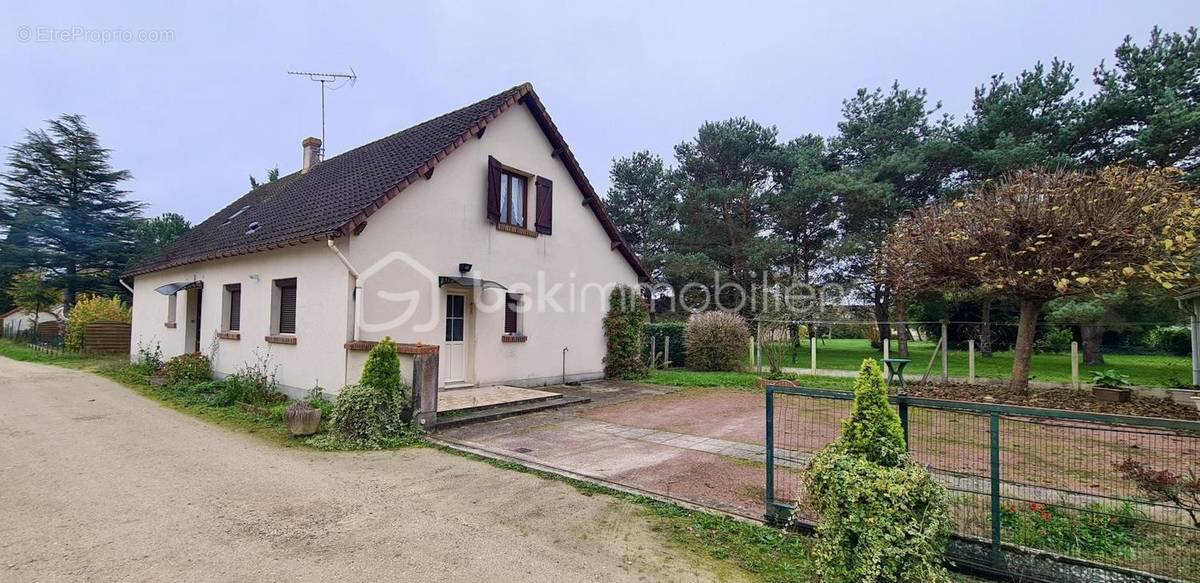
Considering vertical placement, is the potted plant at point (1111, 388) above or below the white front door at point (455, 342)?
below

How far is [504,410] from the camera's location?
8.96 m

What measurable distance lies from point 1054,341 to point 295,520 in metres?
32.1

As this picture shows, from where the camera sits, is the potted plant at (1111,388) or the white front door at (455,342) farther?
the white front door at (455,342)

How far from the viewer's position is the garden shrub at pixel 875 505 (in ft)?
9.63

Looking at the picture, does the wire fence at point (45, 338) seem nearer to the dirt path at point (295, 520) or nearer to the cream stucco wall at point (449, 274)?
the cream stucco wall at point (449, 274)

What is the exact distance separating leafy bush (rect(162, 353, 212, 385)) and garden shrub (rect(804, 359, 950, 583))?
42.6ft

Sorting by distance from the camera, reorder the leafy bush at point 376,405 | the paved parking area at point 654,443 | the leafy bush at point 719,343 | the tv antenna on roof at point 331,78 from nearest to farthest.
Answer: the paved parking area at point 654,443 < the leafy bush at point 376,405 < the tv antenna on roof at point 331,78 < the leafy bush at point 719,343

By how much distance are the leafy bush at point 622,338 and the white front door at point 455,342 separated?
14.9 feet

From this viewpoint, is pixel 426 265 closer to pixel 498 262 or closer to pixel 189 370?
pixel 498 262

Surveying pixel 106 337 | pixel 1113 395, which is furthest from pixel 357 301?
pixel 106 337

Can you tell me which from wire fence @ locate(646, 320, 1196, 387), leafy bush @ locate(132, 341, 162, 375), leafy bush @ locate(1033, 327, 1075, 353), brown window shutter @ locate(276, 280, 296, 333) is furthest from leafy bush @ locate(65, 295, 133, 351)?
leafy bush @ locate(1033, 327, 1075, 353)

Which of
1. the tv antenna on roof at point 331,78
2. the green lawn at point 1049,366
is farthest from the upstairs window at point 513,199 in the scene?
the green lawn at point 1049,366

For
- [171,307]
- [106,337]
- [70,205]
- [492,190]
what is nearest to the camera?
[492,190]

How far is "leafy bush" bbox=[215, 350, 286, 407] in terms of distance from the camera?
31.3 feet
